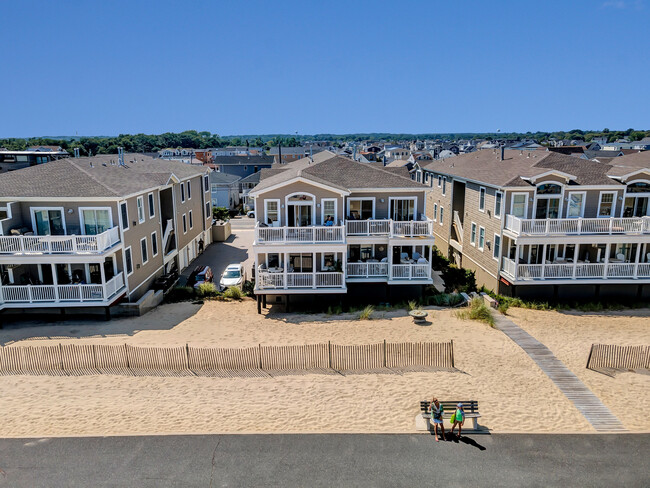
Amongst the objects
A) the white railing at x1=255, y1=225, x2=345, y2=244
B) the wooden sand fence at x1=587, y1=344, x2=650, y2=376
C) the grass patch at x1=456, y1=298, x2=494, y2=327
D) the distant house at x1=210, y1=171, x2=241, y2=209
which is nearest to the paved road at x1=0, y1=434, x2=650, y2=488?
the wooden sand fence at x1=587, y1=344, x2=650, y2=376

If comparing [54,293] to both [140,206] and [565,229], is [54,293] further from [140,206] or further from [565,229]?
[565,229]

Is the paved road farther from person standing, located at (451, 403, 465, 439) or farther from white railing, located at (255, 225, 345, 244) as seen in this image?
white railing, located at (255, 225, 345, 244)

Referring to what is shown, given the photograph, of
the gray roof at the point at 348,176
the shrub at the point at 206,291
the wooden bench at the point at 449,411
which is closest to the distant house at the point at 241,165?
the shrub at the point at 206,291

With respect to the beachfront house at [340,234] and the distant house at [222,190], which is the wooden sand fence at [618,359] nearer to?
the beachfront house at [340,234]

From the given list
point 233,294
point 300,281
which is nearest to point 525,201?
point 300,281

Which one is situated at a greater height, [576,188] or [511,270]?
[576,188]

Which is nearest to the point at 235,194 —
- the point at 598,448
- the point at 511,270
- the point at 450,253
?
the point at 450,253

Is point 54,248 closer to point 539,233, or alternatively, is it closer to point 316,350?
point 316,350
